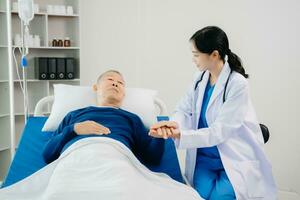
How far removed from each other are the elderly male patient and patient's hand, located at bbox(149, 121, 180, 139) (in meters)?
0.18

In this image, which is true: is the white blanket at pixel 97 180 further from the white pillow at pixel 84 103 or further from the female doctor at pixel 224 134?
the white pillow at pixel 84 103

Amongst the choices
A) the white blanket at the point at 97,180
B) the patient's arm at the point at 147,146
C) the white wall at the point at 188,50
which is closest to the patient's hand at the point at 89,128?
the white blanket at the point at 97,180

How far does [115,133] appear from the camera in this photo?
6.20 feet

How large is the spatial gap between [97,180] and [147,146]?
1.85 ft

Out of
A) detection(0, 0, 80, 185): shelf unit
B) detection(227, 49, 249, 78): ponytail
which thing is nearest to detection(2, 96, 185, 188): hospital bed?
detection(227, 49, 249, 78): ponytail

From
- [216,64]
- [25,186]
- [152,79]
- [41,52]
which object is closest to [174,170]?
[216,64]

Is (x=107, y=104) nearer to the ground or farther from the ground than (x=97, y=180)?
farther from the ground

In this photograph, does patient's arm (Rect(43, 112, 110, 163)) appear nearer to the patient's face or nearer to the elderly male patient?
the elderly male patient

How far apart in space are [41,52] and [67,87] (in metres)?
1.67

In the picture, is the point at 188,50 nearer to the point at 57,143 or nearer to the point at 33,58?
the point at 33,58

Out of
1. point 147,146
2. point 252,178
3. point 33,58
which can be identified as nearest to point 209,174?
point 252,178

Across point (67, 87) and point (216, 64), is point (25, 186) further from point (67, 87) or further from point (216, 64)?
point (216, 64)

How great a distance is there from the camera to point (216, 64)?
191cm

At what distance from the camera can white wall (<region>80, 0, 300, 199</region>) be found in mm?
3064
